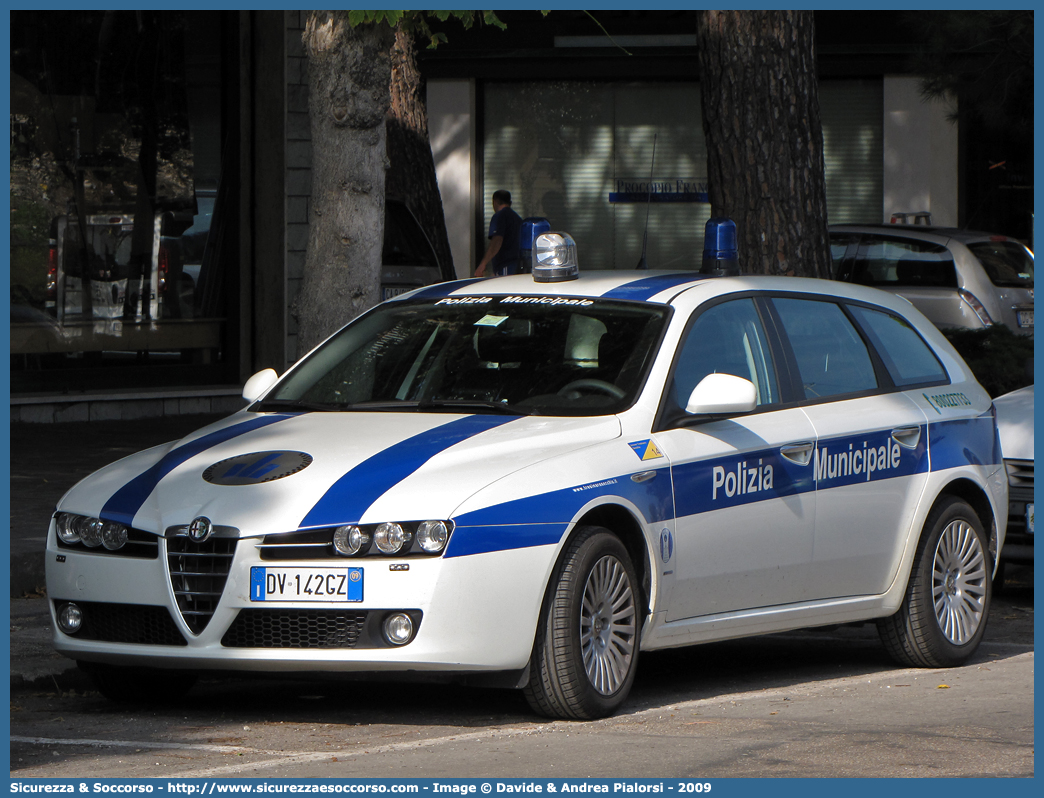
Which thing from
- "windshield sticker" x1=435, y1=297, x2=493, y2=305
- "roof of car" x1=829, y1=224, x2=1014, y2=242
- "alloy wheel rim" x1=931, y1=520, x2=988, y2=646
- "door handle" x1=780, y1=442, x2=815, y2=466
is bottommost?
"alloy wheel rim" x1=931, y1=520, x2=988, y2=646

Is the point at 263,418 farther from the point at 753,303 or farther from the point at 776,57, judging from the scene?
the point at 776,57

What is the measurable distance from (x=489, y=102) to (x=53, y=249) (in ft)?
28.0

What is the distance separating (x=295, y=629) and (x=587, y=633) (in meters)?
1.01

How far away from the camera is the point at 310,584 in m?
5.63


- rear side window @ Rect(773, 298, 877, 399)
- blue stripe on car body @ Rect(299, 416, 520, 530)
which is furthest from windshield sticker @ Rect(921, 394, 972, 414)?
blue stripe on car body @ Rect(299, 416, 520, 530)

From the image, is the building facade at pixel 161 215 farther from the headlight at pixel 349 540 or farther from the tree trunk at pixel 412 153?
the headlight at pixel 349 540

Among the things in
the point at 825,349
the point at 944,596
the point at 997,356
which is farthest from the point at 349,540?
the point at 997,356

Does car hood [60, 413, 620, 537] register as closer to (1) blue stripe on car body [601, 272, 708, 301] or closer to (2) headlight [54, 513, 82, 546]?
(2) headlight [54, 513, 82, 546]

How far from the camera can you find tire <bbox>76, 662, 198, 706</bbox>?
6.43m

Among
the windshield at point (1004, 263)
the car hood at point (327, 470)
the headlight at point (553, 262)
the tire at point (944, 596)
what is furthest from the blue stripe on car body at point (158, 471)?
the windshield at point (1004, 263)

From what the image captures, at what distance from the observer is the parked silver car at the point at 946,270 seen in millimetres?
16859

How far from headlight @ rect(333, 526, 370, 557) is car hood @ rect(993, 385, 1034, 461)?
15.5 ft

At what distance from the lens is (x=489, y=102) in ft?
76.8

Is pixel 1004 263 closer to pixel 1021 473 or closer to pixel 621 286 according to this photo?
pixel 1021 473
